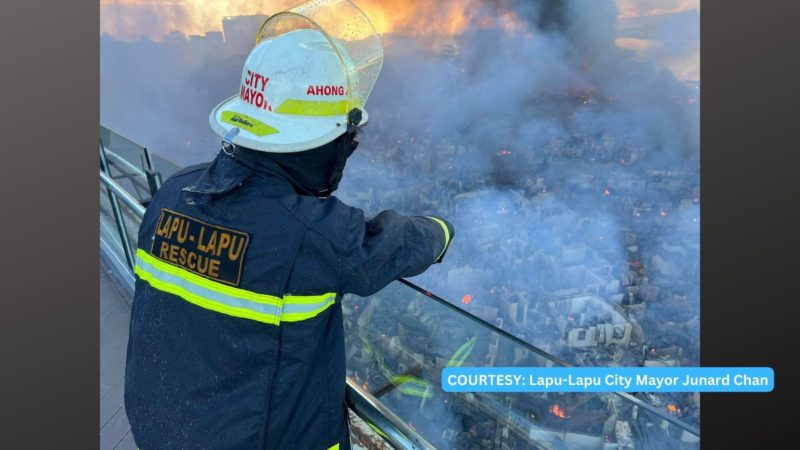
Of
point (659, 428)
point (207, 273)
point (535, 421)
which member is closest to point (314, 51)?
point (207, 273)

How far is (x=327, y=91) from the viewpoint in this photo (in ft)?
3.60

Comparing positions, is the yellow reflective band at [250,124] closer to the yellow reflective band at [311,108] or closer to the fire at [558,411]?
the yellow reflective band at [311,108]

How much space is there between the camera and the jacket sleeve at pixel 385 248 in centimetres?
91

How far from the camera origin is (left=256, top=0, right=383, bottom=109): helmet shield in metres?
1.19

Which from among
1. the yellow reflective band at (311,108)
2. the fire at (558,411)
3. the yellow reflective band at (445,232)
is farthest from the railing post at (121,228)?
the fire at (558,411)

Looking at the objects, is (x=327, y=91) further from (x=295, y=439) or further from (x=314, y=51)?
(x=295, y=439)

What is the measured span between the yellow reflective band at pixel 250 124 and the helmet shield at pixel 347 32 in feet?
0.74

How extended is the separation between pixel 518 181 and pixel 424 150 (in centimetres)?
224

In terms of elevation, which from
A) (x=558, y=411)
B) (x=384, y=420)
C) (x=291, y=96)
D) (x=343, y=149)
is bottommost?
(x=558, y=411)

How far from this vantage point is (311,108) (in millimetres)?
1077

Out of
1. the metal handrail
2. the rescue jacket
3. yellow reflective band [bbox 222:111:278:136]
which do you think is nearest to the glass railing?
the metal handrail

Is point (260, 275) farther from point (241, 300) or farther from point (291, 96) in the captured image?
point (291, 96)

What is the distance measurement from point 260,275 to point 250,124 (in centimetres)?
34

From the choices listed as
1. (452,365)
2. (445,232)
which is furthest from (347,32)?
(452,365)
